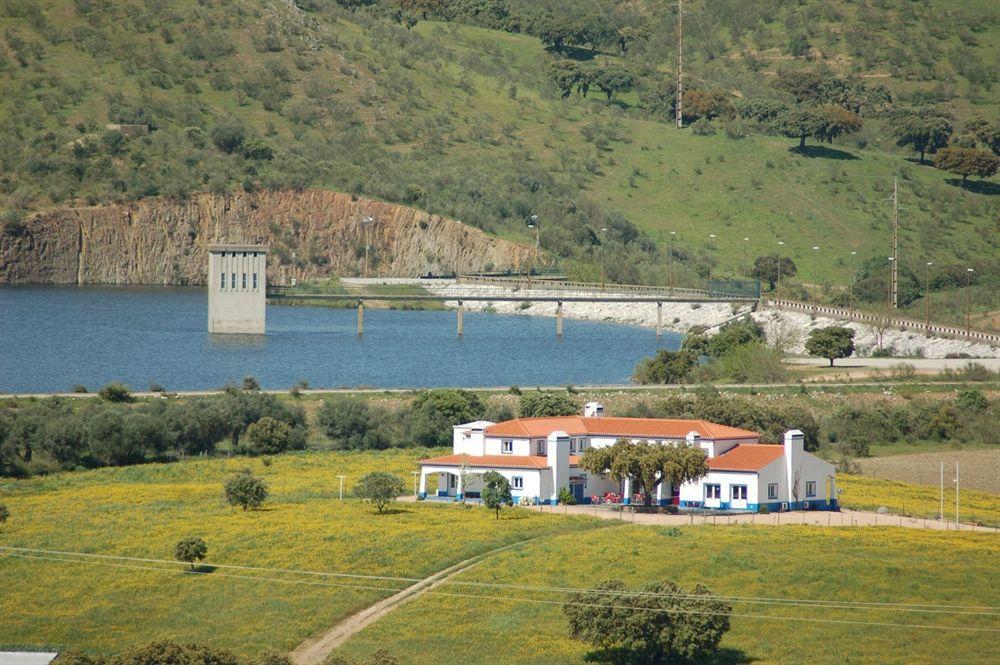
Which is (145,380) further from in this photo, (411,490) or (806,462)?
(806,462)

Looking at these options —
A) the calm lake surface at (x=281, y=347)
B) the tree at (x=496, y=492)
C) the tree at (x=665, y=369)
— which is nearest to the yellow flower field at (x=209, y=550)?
the tree at (x=496, y=492)

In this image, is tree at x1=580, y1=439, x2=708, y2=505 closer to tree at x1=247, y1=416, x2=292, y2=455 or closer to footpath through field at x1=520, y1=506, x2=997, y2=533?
footpath through field at x1=520, y1=506, x2=997, y2=533

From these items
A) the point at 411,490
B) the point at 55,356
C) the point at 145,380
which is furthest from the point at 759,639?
the point at 55,356

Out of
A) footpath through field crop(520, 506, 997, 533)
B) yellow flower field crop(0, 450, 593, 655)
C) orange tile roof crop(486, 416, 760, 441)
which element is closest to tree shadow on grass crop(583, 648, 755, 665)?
yellow flower field crop(0, 450, 593, 655)

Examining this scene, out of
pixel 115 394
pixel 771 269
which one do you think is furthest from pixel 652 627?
pixel 771 269

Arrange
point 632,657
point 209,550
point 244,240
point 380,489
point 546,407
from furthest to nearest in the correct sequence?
point 244,240 → point 546,407 → point 380,489 → point 209,550 → point 632,657

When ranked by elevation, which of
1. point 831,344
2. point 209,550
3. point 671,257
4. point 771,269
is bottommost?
point 209,550

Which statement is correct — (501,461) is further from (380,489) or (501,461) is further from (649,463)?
(380,489)
